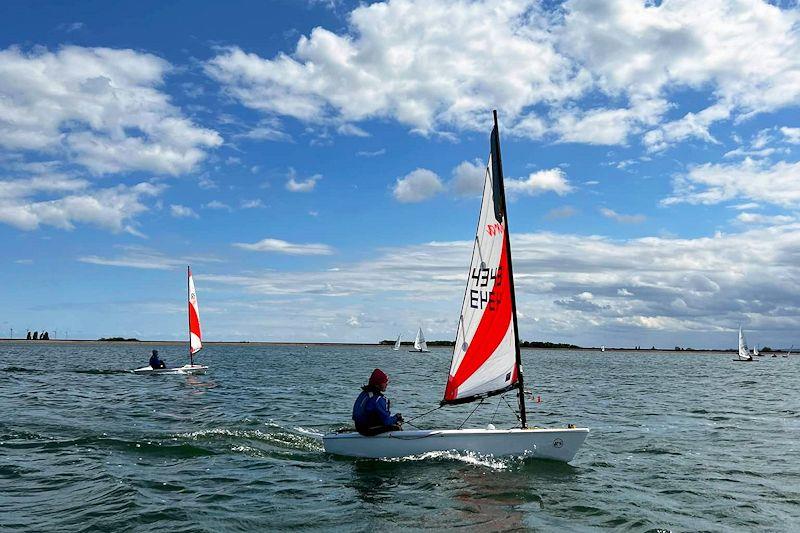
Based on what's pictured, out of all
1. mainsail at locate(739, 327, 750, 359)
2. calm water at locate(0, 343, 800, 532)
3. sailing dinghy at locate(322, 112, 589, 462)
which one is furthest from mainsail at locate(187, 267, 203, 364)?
mainsail at locate(739, 327, 750, 359)

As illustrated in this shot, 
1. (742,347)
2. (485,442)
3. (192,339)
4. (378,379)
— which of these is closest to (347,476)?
(378,379)

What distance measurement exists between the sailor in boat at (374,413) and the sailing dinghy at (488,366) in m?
0.18

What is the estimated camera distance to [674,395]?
122 ft

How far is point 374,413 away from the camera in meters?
15.0

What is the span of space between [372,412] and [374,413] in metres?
0.05

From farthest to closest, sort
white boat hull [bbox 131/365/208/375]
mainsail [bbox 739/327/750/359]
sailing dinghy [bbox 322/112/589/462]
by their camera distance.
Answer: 1. mainsail [bbox 739/327/750/359]
2. white boat hull [bbox 131/365/208/375]
3. sailing dinghy [bbox 322/112/589/462]

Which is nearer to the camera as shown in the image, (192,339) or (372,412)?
(372,412)

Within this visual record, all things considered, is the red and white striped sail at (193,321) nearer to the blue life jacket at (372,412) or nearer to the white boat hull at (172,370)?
the white boat hull at (172,370)

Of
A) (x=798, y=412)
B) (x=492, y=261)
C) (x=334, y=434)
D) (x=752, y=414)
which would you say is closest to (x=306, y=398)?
(x=334, y=434)

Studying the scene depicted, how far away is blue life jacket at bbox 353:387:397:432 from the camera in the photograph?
14.9 meters

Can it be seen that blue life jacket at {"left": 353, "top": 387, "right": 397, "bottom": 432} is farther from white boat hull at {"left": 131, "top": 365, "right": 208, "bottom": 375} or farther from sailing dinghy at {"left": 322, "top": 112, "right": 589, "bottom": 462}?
white boat hull at {"left": 131, "top": 365, "right": 208, "bottom": 375}

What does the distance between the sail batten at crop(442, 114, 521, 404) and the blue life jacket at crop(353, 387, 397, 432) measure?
195 centimetres

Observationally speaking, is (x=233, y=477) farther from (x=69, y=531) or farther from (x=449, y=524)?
(x=449, y=524)

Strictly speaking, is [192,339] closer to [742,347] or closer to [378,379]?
[378,379]
